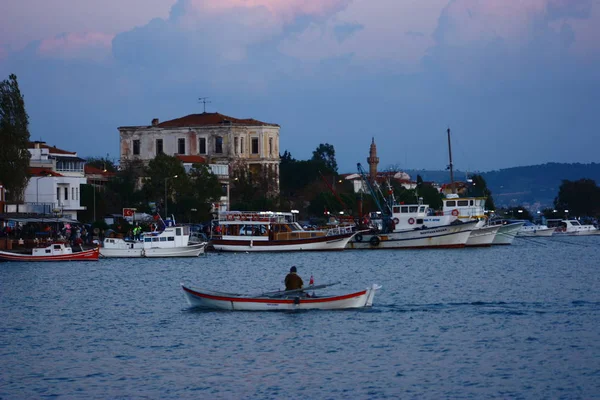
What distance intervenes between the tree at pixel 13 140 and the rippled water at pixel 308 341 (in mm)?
25830

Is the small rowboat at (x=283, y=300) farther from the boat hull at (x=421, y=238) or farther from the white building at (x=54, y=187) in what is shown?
the white building at (x=54, y=187)

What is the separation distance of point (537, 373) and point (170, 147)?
5162 inches

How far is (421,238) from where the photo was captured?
328 ft

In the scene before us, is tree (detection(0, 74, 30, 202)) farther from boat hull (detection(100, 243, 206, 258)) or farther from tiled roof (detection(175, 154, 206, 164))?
tiled roof (detection(175, 154, 206, 164))

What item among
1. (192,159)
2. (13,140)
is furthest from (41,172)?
(192,159)

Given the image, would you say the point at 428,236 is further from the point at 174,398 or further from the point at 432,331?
the point at 174,398

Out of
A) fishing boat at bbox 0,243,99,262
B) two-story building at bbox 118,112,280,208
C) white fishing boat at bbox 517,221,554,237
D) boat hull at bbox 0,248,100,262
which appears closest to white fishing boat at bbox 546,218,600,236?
white fishing boat at bbox 517,221,554,237

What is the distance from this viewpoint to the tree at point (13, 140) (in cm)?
9356

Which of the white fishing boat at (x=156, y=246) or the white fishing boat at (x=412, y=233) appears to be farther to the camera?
the white fishing boat at (x=412, y=233)

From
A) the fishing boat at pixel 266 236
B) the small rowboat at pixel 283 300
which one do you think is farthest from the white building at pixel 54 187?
the small rowboat at pixel 283 300

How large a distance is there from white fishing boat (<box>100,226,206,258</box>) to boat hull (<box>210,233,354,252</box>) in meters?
8.18

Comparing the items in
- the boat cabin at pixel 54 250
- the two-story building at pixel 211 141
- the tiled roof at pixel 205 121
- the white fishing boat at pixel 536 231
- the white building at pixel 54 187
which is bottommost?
the boat cabin at pixel 54 250

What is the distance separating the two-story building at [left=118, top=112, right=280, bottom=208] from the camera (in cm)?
15762

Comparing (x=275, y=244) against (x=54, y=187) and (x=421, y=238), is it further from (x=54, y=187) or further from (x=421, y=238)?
(x=54, y=187)
